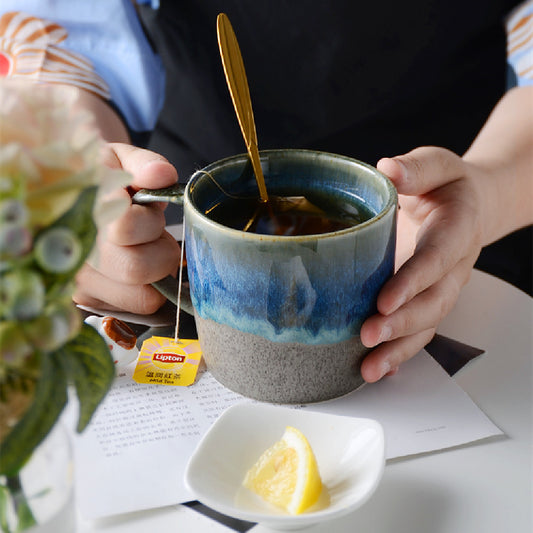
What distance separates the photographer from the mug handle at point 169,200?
0.56 m

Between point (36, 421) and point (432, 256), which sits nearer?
point (36, 421)

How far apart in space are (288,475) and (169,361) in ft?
0.67

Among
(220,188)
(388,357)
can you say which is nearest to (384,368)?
(388,357)

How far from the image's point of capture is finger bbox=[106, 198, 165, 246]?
0.61 meters

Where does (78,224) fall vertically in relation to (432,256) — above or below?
above

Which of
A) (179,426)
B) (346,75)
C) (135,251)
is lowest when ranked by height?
(179,426)

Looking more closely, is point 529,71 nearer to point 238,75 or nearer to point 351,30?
point 351,30

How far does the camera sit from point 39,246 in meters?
0.27

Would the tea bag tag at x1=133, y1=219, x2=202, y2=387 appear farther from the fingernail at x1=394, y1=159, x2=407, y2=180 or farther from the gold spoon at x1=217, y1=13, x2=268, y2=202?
the fingernail at x1=394, y1=159, x2=407, y2=180

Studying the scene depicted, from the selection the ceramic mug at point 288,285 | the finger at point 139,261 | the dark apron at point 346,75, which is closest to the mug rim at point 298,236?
the ceramic mug at point 288,285

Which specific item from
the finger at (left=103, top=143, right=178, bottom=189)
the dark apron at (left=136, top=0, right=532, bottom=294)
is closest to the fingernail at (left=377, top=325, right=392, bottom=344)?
the finger at (left=103, top=143, right=178, bottom=189)

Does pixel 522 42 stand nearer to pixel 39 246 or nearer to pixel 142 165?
pixel 142 165

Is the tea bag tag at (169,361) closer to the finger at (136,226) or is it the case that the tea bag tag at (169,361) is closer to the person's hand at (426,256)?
the finger at (136,226)

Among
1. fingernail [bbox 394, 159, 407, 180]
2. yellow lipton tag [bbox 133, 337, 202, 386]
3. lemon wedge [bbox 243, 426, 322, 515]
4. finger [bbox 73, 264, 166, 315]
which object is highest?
fingernail [bbox 394, 159, 407, 180]
